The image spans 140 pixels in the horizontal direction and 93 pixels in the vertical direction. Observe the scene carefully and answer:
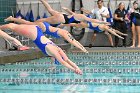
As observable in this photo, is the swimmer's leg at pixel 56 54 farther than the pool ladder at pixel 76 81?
No

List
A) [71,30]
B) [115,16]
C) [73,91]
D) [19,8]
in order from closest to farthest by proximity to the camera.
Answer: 1. [73,91]
2. [115,16]
3. [71,30]
4. [19,8]

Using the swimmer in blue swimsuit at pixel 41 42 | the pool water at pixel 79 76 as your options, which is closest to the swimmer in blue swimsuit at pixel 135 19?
the pool water at pixel 79 76

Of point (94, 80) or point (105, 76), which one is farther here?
point (105, 76)

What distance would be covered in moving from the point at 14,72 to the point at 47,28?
1.11m

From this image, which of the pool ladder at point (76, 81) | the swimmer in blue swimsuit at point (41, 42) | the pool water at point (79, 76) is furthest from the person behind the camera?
the pool ladder at point (76, 81)

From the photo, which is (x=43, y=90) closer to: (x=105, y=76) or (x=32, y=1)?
(x=105, y=76)

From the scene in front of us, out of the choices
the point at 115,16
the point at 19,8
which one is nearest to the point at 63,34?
the point at 115,16

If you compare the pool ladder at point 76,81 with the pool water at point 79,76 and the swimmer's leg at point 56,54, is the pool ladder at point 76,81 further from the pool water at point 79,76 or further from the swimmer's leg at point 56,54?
the swimmer's leg at point 56,54


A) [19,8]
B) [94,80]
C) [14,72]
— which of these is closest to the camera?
[94,80]

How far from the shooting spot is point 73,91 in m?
5.04

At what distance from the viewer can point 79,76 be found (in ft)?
21.3

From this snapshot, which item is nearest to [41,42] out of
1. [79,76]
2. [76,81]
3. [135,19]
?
[76,81]

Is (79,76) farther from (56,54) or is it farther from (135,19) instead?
(135,19)

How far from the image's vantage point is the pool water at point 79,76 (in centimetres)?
525
